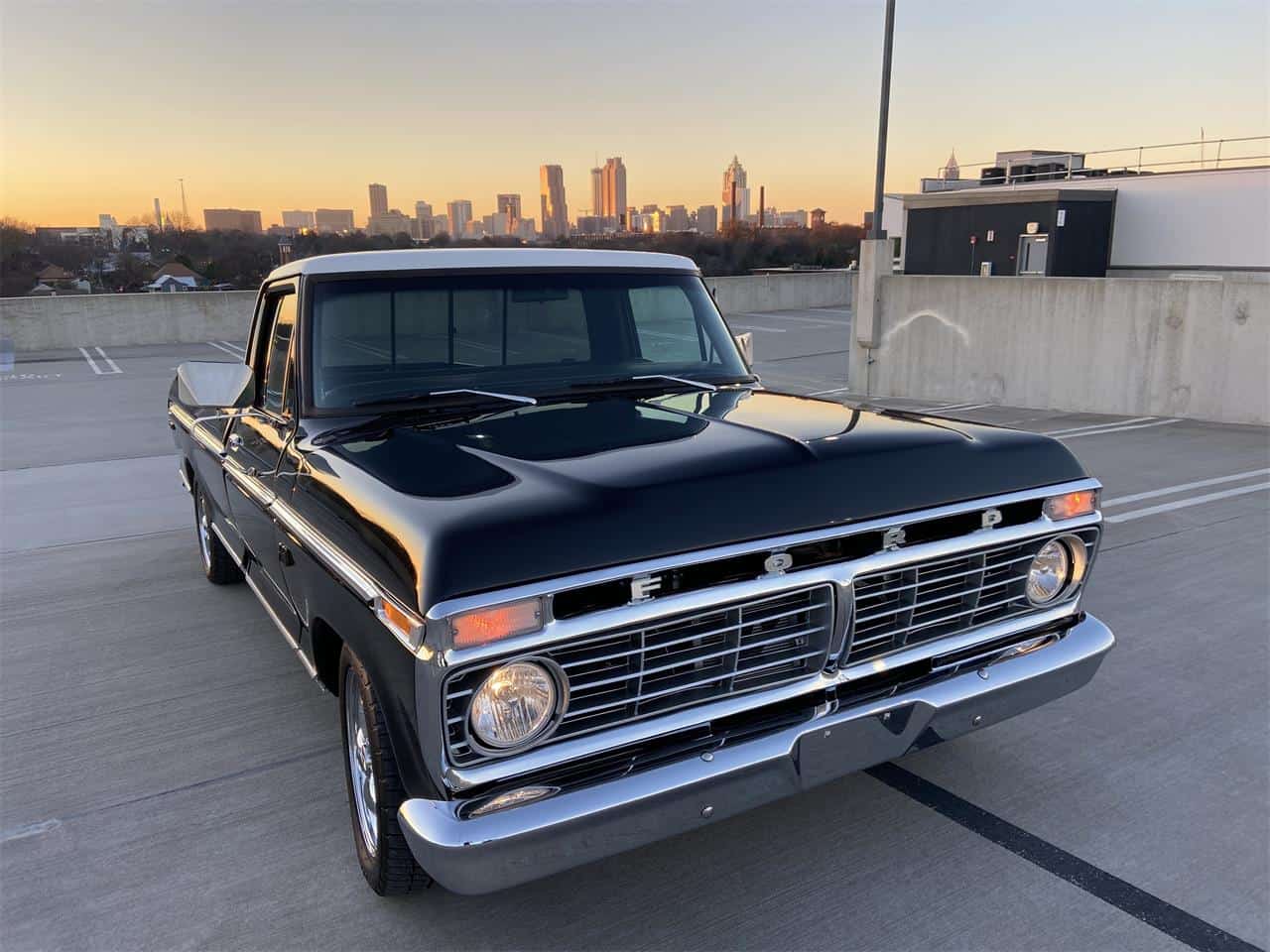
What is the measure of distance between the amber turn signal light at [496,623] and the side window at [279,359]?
1790 mm

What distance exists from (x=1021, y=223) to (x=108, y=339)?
2725 cm

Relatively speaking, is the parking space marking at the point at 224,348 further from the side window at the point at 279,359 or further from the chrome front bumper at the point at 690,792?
the chrome front bumper at the point at 690,792

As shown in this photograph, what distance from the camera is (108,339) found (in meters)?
24.8

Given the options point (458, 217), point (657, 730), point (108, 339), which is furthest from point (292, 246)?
point (657, 730)

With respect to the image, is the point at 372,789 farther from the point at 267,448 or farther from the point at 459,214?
the point at 459,214

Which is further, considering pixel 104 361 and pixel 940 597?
pixel 104 361

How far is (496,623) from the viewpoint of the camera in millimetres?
2117

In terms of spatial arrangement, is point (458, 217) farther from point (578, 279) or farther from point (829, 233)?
point (578, 279)

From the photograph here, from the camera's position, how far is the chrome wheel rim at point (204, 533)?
18.1 feet

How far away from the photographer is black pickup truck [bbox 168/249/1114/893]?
7.19 ft

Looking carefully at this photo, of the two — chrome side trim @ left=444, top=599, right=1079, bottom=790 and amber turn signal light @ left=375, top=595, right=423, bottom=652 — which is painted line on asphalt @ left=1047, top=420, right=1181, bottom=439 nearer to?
chrome side trim @ left=444, top=599, right=1079, bottom=790

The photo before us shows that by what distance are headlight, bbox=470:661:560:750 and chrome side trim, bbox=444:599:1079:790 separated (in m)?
A: 0.05

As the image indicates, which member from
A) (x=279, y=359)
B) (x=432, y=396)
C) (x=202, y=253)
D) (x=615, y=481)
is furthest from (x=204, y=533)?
(x=202, y=253)

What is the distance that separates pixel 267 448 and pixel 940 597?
8.28 feet
